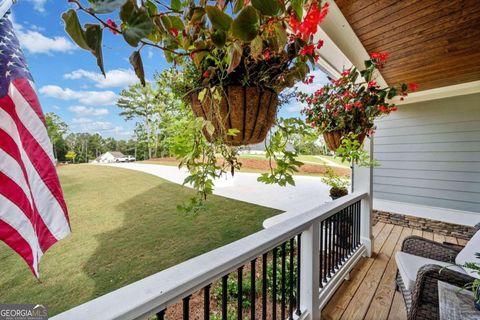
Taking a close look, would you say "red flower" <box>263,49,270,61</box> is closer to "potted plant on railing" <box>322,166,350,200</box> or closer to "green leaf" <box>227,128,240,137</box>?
"green leaf" <box>227,128,240,137</box>

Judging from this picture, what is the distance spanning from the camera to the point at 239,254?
3.01 feet

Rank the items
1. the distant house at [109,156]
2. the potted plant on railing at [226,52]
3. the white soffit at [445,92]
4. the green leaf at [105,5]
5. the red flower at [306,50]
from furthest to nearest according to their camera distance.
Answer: the white soffit at [445,92]
the distant house at [109,156]
the red flower at [306,50]
the potted plant on railing at [226,52]
the green leaf at [105,5]

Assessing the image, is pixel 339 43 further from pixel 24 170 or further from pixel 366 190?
pixel 24 170

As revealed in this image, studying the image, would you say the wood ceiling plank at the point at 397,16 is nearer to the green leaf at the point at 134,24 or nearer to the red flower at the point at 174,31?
the red flower at the point at 174,31

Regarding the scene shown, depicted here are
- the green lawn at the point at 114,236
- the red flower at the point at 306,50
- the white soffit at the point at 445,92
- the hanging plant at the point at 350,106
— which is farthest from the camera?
the white soffit at the point at 445,92

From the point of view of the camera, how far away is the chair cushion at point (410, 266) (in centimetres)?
144

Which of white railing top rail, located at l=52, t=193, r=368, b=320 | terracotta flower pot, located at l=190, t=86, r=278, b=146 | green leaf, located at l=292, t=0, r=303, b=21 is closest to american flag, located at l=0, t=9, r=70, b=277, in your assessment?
white railing top rail, located at l=52, t=193, r=368, b=320

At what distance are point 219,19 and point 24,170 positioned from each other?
674mm

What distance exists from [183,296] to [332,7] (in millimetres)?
1738

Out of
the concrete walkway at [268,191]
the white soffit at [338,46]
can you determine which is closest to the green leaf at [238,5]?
→ the white soffit at [338,46]

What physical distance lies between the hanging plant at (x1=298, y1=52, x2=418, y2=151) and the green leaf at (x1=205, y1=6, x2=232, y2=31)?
1.45 meters

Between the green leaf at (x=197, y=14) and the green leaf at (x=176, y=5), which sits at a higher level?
the green leaf at (x=176, y=5)

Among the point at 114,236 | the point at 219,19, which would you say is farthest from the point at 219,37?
the point at 114,236

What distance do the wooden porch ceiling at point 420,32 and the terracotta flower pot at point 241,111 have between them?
1194 mm
